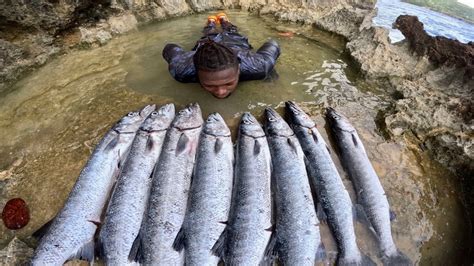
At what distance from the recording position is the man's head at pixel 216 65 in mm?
4461

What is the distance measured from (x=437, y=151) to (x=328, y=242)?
1987mm

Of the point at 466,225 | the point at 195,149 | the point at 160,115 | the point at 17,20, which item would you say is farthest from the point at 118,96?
the point at 466,225

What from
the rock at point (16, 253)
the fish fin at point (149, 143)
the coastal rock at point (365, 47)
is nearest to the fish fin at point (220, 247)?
the fish fin at point (149, 143)

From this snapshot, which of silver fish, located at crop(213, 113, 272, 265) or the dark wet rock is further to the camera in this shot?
the dark wet rock

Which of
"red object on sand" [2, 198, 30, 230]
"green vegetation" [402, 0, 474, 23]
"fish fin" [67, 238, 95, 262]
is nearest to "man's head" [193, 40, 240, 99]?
"fish fin" [67, 238, 95, 262]

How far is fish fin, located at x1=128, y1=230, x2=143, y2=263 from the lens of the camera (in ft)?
10.4

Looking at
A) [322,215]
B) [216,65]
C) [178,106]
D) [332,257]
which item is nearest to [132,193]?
[178,106]

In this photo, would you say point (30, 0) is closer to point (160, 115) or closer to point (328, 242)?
point (160, 115)

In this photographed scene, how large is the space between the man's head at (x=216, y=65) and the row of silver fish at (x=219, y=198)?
506 millimetres

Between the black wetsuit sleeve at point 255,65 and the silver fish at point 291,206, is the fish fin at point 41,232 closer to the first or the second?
the silver fish at point 291,206

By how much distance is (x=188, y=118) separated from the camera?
4.52 metres

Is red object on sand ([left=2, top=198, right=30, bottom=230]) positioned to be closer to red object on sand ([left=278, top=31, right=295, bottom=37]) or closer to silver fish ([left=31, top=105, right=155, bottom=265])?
silver fish ([left=31, top=105, right=155, bottom=265])

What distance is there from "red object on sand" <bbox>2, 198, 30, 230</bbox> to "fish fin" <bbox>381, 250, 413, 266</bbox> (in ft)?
12.1

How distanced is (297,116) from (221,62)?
123 cm
